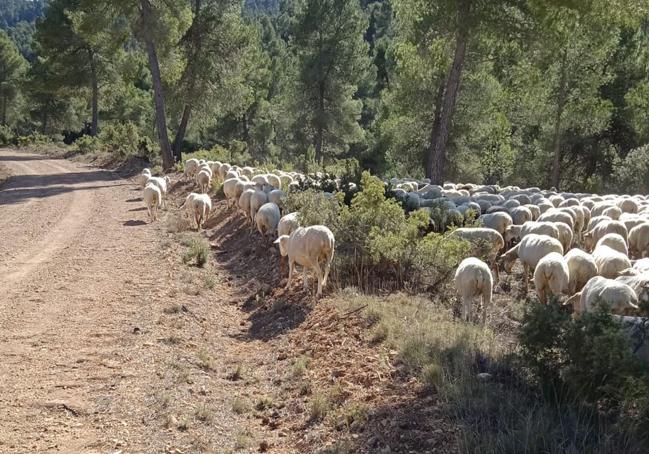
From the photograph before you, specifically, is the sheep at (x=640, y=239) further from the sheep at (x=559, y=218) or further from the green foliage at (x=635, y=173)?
the green foliage at (x=635, y=173)

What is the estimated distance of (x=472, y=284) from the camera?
8.41 meters

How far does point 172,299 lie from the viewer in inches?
361

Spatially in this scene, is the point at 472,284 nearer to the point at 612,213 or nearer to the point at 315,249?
the point at 315,249

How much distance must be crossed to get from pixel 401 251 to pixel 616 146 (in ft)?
93.9

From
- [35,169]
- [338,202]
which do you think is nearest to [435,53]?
[338,202]

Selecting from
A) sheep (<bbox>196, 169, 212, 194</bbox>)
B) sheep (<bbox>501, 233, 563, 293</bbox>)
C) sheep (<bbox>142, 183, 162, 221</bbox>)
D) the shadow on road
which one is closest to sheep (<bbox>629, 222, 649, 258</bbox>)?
sheep (<bbox>501, 233, 563, 293</bbox>)

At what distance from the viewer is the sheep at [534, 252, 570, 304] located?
886 centimetres

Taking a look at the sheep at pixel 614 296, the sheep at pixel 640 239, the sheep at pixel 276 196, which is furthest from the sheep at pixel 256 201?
the sheep at pixel 614 296

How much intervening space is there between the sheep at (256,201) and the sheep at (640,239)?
323 inches

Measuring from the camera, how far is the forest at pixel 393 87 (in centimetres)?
2338

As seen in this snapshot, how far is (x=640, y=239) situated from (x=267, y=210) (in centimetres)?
774

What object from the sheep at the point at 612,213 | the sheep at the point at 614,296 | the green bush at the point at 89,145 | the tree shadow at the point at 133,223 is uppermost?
the green bush at the point at 89,145

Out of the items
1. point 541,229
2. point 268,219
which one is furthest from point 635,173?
point 268,219

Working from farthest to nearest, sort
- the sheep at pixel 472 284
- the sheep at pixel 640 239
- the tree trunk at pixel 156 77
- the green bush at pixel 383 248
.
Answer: the tree trunk at pixel 156 77
the sheep at pixel 640 239
the green bush at pixel 383 248
the sheep at pixel 472 284
